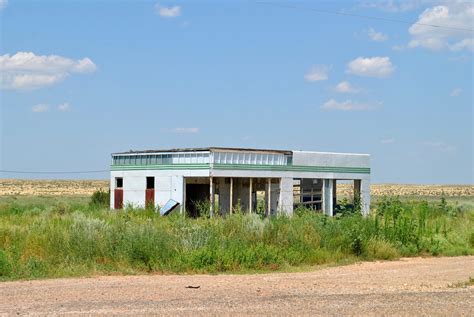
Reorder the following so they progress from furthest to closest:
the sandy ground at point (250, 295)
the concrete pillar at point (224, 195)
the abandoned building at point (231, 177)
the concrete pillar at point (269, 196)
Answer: the concrete pillar at point (224, 195)
the concrete pillar at point (269, 196)
the abandoned building at point (231, 177)
the sandy ground at point (250, 295)

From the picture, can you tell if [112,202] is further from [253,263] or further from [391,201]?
[253,263]

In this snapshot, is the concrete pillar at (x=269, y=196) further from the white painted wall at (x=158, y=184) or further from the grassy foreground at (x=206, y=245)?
the grassy foreground at (x=206, y=245)

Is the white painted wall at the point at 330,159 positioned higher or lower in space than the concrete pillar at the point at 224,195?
higher

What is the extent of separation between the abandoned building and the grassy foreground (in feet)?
47.5

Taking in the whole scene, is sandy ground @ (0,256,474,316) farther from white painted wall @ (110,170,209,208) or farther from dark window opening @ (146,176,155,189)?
dark window opening @ (146,176,155,189)

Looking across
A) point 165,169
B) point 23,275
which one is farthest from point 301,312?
point 165,169

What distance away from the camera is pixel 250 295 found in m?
14.1

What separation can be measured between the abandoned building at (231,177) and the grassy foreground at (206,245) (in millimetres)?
14470

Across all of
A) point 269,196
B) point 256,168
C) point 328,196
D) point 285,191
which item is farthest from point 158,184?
point 328,196

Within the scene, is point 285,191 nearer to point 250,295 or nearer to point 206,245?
point 206,245

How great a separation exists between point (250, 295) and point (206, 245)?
5.91 m

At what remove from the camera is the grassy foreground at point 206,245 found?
1859 centimetres

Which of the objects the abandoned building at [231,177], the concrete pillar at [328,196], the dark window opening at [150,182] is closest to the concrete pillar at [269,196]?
the abandoned building at [231,177]

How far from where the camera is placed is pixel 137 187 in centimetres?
4322
